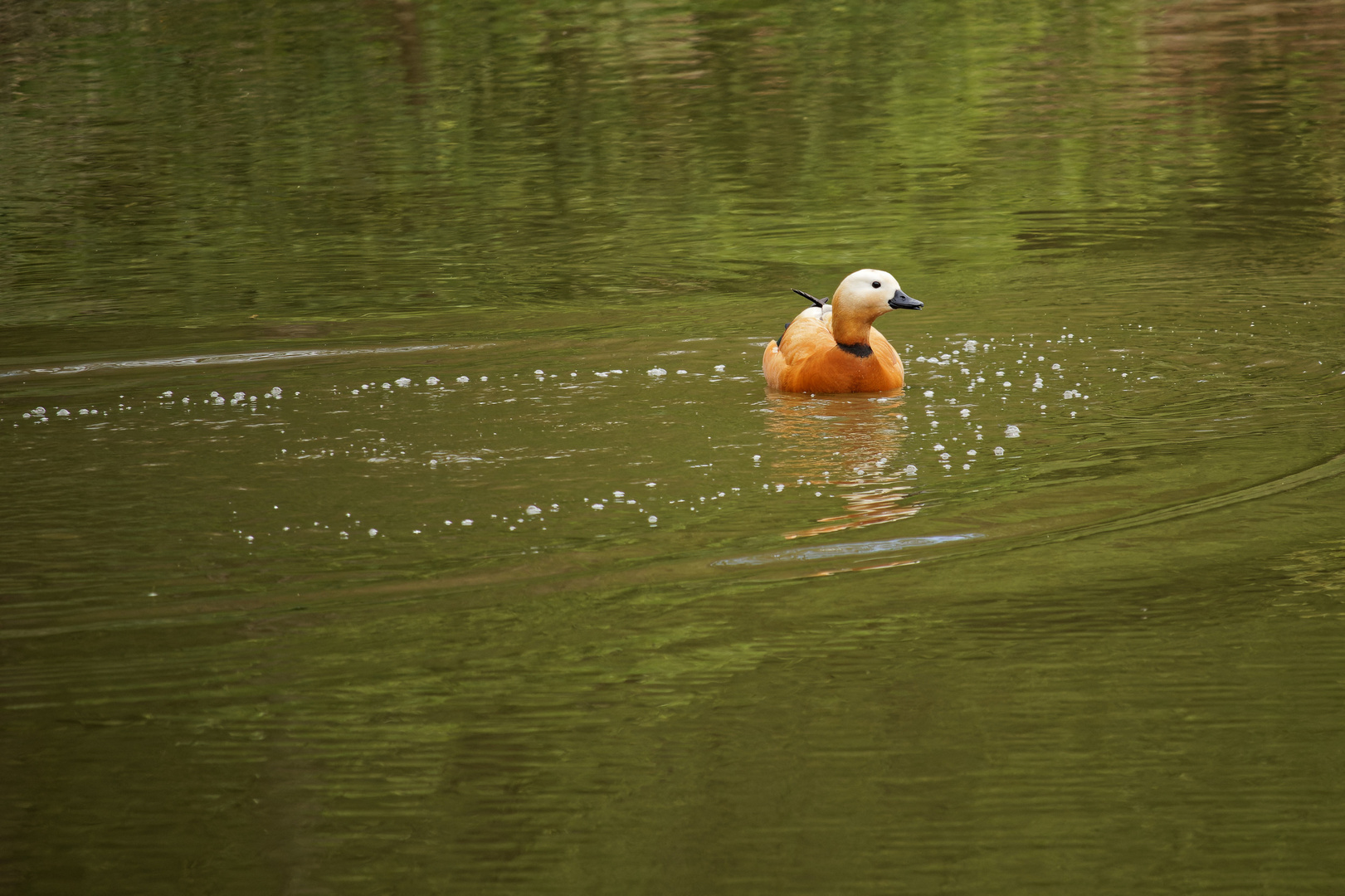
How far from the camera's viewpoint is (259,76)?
26.5 m

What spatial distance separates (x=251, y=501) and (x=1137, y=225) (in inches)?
374

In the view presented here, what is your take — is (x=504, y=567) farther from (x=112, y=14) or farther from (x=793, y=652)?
(x=112, y=14)

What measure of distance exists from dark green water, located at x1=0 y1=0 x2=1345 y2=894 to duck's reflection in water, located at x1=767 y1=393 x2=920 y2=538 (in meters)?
0.04

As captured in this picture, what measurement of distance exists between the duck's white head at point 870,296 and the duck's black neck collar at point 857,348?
0.59 feet

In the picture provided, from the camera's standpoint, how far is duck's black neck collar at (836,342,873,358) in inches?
404

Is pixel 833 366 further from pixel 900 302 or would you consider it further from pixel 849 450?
pixel 849 450

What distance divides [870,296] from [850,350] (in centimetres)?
37

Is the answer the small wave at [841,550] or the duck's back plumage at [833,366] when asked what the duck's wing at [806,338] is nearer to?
the duck's back plumage at [833,366]

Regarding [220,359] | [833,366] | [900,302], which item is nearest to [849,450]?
[833,366]

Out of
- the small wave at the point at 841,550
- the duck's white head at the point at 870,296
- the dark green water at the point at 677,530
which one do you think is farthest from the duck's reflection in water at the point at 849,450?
the duck's white head at the point at 870,296

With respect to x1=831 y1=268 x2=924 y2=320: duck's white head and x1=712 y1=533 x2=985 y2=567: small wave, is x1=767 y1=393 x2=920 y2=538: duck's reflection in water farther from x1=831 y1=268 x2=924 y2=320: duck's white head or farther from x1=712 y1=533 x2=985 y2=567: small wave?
x1=831 y1=268 x2=924 y2=320: duck's white head

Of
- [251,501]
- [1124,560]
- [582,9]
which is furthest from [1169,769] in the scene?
[582,9]

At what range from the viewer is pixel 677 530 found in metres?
7.54

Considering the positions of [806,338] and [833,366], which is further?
[806,338]
